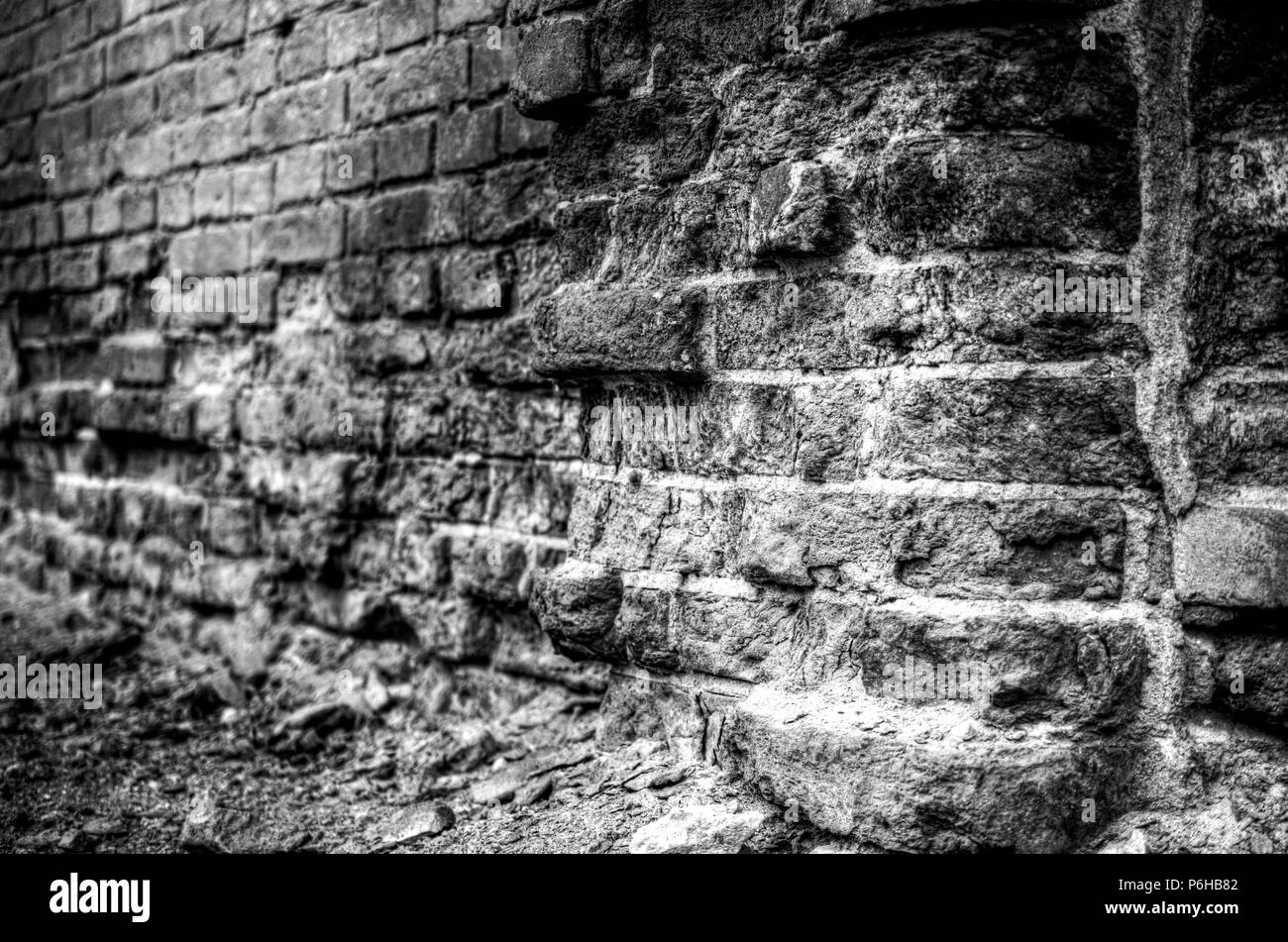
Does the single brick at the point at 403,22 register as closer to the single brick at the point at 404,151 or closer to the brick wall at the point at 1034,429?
the single brick at the point at 404,151

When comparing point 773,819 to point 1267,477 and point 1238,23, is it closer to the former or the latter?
point 1267,477

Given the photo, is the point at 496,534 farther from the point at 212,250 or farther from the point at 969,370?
the point at 212,250

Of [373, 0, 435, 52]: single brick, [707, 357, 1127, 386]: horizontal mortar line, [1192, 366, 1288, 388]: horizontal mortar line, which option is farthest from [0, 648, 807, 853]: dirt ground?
[373, 0, 435, 52]: single brick

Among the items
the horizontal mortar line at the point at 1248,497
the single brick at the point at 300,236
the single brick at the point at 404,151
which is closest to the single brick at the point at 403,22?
the single brick at the point at 404,151

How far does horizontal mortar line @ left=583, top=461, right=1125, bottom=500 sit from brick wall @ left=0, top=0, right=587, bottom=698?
0.92 metres

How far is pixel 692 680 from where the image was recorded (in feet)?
8.86

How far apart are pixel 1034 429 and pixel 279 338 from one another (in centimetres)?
310

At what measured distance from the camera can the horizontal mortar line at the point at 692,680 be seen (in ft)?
8.50

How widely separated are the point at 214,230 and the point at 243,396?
704 mm

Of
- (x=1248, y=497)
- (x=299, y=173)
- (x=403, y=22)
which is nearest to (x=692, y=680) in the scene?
(x=1248, y=497)

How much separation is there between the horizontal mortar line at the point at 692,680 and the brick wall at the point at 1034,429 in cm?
11

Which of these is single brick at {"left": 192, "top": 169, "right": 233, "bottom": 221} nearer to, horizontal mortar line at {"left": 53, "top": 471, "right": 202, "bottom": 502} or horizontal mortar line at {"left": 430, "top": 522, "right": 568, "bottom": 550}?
horizontal mortar line at {"left": 53, "top": 471, "right": 202, "bottom": 502}

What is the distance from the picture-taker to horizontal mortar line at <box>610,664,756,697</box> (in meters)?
2.59

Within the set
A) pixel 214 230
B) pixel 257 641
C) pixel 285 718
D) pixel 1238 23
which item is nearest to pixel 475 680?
pixel 285 718
